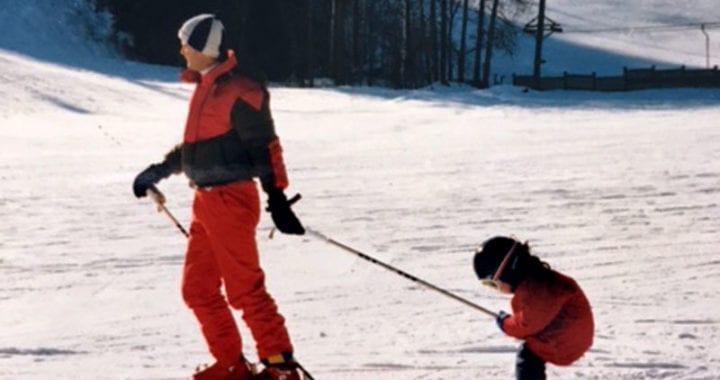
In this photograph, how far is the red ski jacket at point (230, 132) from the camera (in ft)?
15.5

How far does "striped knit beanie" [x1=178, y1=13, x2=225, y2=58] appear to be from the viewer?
484 cm

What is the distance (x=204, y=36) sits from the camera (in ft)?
15.9

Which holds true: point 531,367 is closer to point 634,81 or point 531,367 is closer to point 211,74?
point 211,74

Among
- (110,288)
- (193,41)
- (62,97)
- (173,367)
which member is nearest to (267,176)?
(193,41)

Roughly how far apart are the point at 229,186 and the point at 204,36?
2.20ft

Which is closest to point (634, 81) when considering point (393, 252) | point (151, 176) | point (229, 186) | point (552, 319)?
point (393, 252)

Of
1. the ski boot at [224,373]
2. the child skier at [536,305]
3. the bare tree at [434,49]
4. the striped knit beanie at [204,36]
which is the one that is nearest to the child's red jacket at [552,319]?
the child skier at [536,305]

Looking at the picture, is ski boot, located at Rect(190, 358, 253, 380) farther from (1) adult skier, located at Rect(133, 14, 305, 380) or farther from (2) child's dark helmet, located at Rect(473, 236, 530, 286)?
(2) child's dark helmet, located at Rect(473, 236, 530, 286)

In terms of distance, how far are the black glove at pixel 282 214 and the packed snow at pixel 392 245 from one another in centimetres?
94

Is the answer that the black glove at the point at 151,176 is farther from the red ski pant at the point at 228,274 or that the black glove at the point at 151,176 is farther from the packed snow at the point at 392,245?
the packed snow at the point at 392,245

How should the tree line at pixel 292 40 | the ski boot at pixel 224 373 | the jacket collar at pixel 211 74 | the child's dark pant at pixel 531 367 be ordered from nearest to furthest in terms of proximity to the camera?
the child's dark pant at pixel 531 367
the jacket collar at pixel 211 74
the ski boot at pixel 224 373
the tree line at pixel 292 40

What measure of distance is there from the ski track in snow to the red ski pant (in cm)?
54

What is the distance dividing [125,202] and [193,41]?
7.33 metres

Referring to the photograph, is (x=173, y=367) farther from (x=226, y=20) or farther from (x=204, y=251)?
(x=226, y=20)
